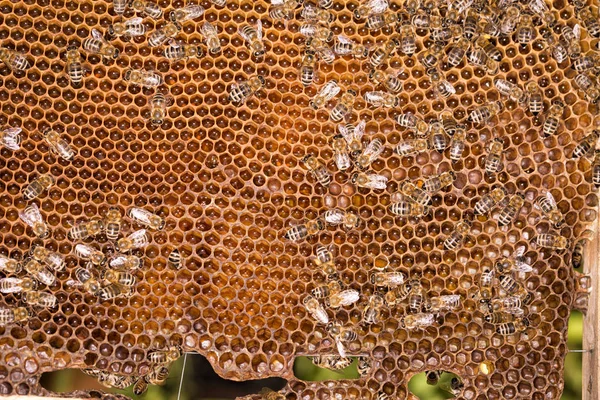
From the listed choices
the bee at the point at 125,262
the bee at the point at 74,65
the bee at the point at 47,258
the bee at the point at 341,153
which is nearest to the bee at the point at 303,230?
the bee at the point at 341,153

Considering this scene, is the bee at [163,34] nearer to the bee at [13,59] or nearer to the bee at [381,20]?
the bee at [13,59]

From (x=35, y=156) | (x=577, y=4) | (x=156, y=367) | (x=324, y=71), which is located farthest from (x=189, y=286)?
(x=577, y=4)

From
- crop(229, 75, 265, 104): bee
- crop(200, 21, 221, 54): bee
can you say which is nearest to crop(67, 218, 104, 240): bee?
crop(229, 75, 265, 104): bee

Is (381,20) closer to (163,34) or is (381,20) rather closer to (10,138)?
(163,34)

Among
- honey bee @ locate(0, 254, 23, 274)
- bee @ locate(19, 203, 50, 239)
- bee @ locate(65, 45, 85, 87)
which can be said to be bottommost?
honey bee @ locate(0, 254, 23, 274)

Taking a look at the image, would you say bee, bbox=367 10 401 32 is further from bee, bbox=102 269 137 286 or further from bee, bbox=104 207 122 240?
bee, bbox=102 269 137 286

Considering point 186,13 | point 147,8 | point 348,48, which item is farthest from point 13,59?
point 348,48

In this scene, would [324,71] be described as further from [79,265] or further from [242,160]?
[79,265]
